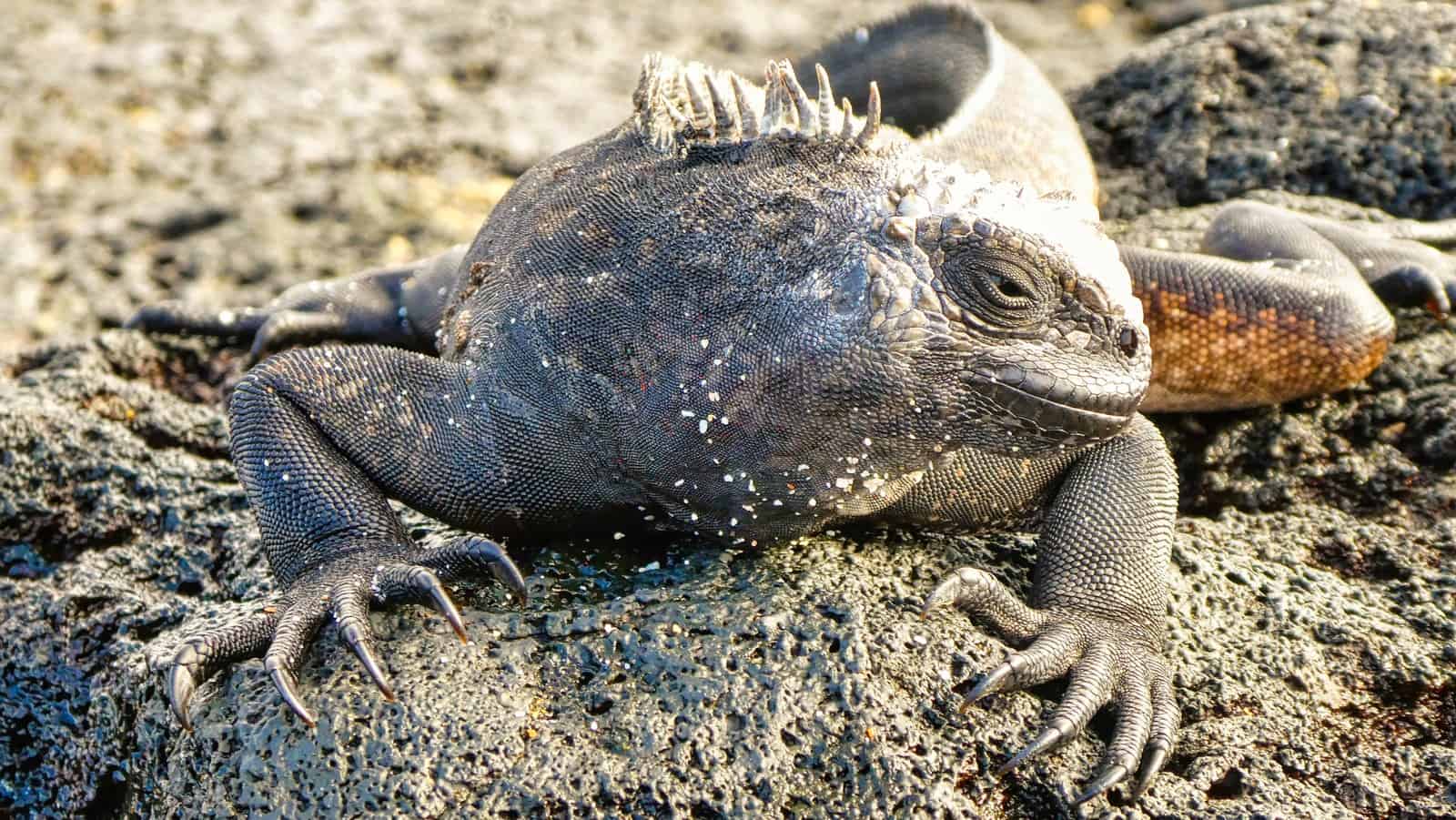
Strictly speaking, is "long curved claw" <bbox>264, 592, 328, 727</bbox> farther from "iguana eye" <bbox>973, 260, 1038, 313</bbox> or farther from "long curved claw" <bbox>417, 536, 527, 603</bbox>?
"iguana eye" <bbox>973, 260, 1038, 313</bbox>

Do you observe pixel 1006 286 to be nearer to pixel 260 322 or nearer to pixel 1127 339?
pixel 1127 339

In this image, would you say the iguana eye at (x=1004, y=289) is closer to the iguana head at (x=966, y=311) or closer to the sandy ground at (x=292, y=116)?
the iguana head at (x=966, y=311)

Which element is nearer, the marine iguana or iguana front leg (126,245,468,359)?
the marine iguana

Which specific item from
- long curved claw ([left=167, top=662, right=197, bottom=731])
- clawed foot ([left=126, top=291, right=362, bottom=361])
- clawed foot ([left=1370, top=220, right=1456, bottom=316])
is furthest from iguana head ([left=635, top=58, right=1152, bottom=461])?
clawed foot ([left=126, top=291, right=362, bottom=361])

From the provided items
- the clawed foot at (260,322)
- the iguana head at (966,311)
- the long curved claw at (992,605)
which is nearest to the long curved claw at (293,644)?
the iguana head at (966,311)

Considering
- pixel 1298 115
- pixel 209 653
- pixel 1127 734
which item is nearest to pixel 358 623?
pixel 209 653

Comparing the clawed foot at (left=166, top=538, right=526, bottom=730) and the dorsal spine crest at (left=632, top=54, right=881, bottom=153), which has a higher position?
the dorsal spine crest at (left=632, top=54, right=881, bottom=153)

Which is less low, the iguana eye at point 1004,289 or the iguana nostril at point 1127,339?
the iguana eye at point 1004,289
